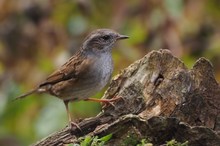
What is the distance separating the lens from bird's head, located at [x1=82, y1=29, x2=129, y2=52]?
8.59m

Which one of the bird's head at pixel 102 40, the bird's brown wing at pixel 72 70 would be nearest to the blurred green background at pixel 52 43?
the bird's head at pixel 102 40

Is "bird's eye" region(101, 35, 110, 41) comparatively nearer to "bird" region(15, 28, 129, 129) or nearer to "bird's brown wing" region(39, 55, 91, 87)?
"bird" region(15, 28, 129, 129)

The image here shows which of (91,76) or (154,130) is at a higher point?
(91,76)

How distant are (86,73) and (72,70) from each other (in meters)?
0.15

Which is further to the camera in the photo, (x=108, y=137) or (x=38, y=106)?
(x=38, y=106)

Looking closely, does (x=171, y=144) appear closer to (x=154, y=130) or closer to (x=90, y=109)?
(x=154, y=130)

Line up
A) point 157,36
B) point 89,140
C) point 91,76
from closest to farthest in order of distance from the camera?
1. point 89,140
2. point 91,76
3. point 157,36

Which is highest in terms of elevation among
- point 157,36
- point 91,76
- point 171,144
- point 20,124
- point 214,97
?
point 157,36

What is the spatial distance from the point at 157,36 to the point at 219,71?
33.1 inches

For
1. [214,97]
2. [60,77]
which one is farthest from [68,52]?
[214,97]

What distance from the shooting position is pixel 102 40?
8.64 meters

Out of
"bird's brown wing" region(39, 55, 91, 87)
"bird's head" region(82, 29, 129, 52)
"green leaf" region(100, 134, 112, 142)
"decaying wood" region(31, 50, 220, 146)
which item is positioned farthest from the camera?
"bird's head" region(82, 29, 129, 52)

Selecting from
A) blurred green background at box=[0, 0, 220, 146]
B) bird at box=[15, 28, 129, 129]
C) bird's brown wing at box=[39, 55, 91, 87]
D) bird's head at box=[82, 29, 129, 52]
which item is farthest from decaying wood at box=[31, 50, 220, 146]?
blurred green background at box=[0, 0, 220, 146]

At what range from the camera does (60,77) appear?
852cm
